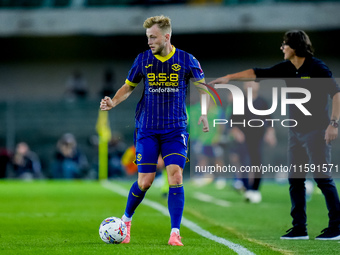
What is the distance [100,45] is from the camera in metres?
30.8

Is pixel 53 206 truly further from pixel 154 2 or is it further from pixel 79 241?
pixel 154 2

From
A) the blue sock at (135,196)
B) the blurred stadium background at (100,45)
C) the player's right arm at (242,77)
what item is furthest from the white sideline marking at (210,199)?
the blurred stadium background at (100,45)

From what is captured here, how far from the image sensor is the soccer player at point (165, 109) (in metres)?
6.85

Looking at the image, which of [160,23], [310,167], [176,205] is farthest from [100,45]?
[176,205]

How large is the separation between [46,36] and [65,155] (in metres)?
7.17

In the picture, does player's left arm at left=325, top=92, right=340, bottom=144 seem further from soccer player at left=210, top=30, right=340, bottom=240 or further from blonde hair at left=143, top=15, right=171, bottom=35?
blonde hair at left=143, top=15, right=171, bottom=35

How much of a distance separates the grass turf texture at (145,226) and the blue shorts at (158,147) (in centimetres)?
75

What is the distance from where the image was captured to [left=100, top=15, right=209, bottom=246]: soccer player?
6848 mm

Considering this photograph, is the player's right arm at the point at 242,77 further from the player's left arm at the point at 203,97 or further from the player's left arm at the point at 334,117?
the player's left arm at the point at 334,117

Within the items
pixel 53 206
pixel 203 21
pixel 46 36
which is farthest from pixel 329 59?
pixel 53 206

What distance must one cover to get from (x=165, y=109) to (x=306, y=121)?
161 cm

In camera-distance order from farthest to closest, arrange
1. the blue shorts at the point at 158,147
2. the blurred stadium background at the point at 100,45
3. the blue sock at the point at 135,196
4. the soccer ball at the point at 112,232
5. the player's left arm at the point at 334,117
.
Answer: the blurred stadium background at the point at 100,45
the player's left arm at the point at 334,117
the blue sock at the point at 135,196
the blue shorts at the point at 158,147
the soccer ball at the point at 112,232

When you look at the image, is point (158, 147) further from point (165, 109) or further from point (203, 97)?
point (203, 97)

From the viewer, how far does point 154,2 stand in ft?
91.7
